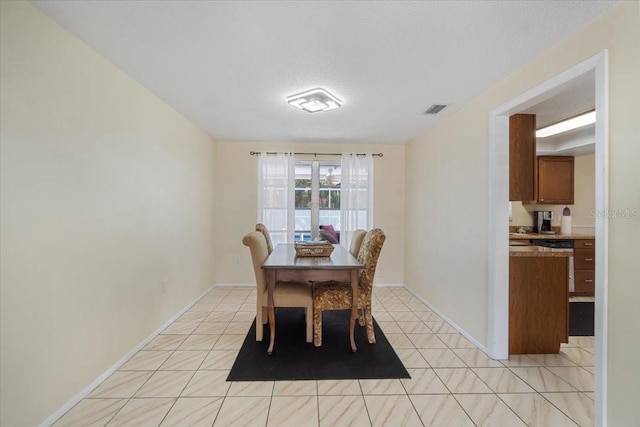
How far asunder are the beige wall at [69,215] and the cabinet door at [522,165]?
328cm

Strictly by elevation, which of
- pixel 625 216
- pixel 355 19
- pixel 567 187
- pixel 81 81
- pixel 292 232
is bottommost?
pixel 292 232

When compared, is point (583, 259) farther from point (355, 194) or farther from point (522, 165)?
point (355, 194)

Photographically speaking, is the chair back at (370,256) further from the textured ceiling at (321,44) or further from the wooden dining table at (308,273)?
the textured ceiling at (321,44)

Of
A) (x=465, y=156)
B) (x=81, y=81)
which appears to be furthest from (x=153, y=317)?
(x=465, y=156)

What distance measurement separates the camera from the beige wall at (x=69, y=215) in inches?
54.4

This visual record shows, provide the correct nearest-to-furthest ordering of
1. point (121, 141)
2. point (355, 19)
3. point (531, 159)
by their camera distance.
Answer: point (355, 19) < point (121, 141) < point (531, 159)

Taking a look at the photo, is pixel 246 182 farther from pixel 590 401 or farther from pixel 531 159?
pixel 590 401

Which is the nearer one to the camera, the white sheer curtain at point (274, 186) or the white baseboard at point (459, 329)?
the white baseboard at point (459, 329)

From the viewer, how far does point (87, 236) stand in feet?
6.03

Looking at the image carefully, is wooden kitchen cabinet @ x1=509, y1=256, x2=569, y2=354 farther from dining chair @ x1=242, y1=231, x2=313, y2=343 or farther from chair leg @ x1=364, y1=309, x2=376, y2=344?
dining chair @ x1=242, y1=231, x2=313, y2=343

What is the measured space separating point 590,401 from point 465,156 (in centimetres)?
210

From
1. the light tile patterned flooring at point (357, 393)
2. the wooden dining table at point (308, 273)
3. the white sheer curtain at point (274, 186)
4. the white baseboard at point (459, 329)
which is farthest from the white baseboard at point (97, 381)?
the white baseboard at point (459, 329)

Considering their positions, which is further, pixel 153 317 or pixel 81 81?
pixel 153 317

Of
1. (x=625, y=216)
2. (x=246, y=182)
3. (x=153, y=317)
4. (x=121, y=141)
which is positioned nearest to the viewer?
(x=625, y=216)
